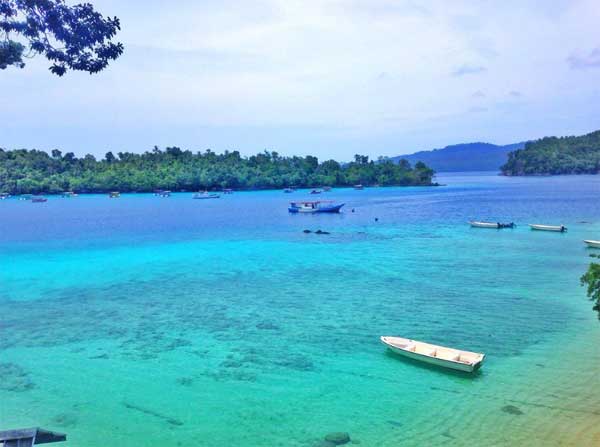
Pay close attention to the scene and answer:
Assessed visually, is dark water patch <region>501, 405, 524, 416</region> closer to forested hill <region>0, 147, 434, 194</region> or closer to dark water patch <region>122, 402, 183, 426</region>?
dark water patch <region>122, 402, 183, 426</region>

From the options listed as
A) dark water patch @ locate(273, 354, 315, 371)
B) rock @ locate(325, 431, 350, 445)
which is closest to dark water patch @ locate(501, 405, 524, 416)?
rock @ locate(325, 431, 350, 445)

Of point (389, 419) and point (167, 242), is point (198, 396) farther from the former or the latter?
point (167, 242)

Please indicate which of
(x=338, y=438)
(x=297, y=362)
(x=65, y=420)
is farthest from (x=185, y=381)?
(x=338, y=438)

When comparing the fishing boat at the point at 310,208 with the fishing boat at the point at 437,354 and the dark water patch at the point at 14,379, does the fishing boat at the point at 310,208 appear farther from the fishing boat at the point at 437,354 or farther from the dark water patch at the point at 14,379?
the dark water patch at the point at 14,379

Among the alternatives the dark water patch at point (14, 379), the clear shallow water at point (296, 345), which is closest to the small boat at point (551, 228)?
the clear shallow water at point (296, 345)

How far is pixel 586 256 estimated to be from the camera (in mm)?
32938

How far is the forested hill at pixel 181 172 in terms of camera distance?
144125 millimetres

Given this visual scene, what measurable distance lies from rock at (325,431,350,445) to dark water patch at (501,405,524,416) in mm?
3900

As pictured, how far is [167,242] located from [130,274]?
47.4 feet

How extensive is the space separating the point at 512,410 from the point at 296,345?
7.29 metres

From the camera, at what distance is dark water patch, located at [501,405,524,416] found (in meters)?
12.1

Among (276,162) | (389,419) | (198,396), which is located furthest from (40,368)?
(276,162)

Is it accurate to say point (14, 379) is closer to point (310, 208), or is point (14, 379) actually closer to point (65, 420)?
point (65, 420)

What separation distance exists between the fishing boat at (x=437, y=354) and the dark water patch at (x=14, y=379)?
34.7 ft
